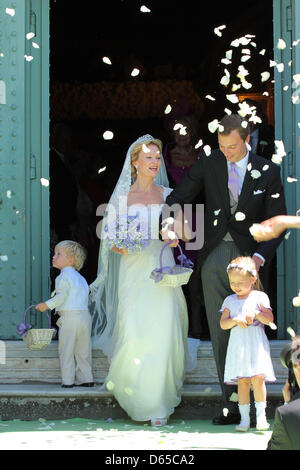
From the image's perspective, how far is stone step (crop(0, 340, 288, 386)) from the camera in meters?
7.43

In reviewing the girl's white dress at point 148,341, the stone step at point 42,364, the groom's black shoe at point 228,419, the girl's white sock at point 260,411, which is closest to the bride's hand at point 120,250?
the girl's white dress at point 148,341

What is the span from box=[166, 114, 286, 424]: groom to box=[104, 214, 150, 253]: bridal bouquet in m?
0.44

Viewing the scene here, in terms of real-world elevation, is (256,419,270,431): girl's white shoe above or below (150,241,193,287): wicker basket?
below

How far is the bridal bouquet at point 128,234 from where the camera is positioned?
23.1 ft

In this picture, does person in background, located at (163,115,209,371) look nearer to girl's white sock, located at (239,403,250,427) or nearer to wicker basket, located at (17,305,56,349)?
wicker basket, located at (17,305,56,349)

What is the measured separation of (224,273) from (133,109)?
362 centimetres

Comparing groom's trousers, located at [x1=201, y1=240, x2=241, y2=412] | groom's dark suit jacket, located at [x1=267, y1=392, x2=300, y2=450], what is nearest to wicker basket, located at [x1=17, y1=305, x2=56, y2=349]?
groom's trousers, located at [x1=201, y1=240, x2=241, y2=412]

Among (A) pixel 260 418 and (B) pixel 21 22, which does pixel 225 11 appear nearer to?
(B) pixel 21 22

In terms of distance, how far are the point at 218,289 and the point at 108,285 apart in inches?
37.5

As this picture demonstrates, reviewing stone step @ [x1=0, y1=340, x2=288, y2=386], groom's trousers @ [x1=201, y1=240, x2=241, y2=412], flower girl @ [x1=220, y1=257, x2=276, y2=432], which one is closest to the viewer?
flower girl @ [x1=220, y1=257, x2=276, y2=432]

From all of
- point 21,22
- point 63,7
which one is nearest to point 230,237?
point 21,22

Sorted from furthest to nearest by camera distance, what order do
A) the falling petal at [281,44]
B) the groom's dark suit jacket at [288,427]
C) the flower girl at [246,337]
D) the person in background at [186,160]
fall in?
the person in background at [186,160], the falling petal at [281,44], the flower girl at [246,337], the groom's dark suit jacket at [288,427]

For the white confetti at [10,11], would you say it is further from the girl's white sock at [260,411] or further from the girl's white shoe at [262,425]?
the girl's white shoe at [262,425]

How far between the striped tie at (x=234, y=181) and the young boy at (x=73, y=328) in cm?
133
